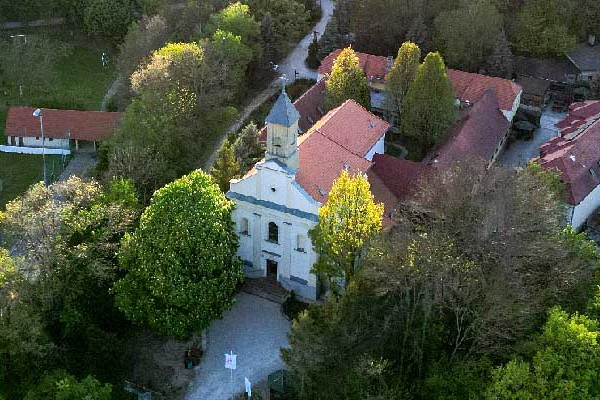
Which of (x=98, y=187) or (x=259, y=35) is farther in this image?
(x=259, y=35)

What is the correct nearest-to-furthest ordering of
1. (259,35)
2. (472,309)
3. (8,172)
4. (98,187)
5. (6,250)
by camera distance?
(472,309)
(6,250)
(98,187)
(8,172)
(259,35)

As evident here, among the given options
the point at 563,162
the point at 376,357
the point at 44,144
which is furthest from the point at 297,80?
the point at 376,357

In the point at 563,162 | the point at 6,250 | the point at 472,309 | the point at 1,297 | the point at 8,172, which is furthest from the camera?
the point at 8,172

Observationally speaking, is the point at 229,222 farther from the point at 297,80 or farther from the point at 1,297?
the point at 297,80

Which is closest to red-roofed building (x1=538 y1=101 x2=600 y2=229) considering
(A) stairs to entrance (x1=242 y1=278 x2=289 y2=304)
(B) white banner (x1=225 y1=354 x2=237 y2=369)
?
(A) stairs to entrance (x1=242 y1=278 x2=289 y2=304)

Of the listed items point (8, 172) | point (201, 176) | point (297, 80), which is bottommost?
point (8, 172)

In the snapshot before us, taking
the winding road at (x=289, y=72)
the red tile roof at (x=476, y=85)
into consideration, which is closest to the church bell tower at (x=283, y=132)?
the winding road at (x=289, y=72)
